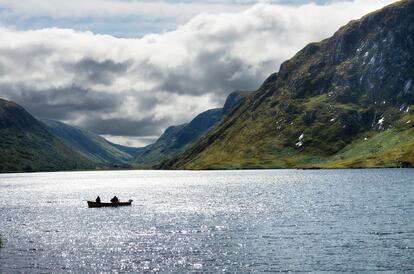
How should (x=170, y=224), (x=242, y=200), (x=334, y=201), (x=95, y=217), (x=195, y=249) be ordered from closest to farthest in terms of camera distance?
1. (x=195, y=249)
2. (x=170, y=224)
3. (x=95, y=217)
4. (x=334, y=201)
5. (x=242, y=200)

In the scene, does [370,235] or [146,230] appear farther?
[146,230]

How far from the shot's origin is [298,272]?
60.0 meters

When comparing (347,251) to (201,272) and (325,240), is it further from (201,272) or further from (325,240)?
(201,272)

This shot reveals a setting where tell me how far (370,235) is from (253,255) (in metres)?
25.2

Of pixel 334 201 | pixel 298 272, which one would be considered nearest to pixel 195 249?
pixel 298 272

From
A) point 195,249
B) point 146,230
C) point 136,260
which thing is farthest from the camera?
point 146,230

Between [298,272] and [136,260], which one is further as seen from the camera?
[136,260]

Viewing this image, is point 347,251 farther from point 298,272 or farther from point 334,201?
point 334,201

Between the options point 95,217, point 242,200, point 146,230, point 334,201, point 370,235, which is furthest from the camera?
point 242,200

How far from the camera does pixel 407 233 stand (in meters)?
84.4

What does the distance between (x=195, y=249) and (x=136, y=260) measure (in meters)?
10.9

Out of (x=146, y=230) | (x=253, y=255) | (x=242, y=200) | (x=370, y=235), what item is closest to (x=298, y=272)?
(x=253, y=255)

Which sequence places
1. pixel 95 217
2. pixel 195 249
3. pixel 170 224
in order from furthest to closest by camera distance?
1. pixel 95 217
2. pixel 170 224
3. pixel 195 249

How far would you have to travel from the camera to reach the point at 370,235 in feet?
274
